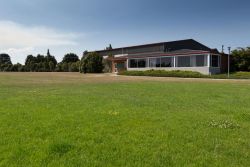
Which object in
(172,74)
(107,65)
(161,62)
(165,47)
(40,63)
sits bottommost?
(172,74)

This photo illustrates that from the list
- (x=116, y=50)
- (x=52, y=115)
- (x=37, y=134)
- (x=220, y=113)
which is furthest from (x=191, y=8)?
(x=116, y=50)

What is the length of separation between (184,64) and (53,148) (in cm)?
4419

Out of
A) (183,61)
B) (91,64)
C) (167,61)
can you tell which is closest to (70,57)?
(91,64)

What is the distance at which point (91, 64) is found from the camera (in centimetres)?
5844

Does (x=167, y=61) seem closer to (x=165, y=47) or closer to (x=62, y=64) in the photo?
(x=165, y=47)

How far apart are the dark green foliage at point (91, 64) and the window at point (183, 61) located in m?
17.0

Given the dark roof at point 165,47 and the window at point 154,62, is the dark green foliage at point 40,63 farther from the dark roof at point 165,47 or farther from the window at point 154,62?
the window at point 154,62

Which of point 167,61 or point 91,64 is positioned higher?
point 167,61

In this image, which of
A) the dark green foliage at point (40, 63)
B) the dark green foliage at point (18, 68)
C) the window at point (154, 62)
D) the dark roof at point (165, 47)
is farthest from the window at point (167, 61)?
the dark green foliage at point (18, 68)

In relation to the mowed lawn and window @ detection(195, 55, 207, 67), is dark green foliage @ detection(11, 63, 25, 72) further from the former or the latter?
the mowed lawn

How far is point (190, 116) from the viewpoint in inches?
360

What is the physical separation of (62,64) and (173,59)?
113 feet

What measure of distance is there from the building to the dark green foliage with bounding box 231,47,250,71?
7.51 ft

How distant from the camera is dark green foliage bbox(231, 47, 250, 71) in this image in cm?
4647
